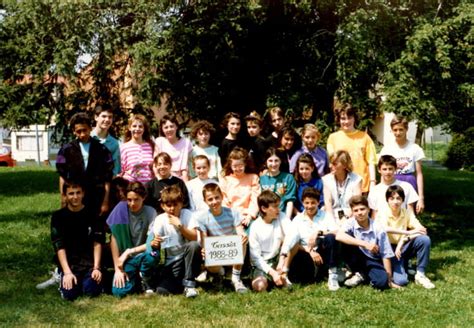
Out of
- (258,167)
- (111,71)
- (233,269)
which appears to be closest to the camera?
(233,269)

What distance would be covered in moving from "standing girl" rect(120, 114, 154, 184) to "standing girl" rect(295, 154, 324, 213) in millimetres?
1795

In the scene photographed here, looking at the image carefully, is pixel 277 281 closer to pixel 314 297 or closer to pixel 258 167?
pixel 314 297

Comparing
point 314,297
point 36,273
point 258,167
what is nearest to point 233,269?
point 314,297

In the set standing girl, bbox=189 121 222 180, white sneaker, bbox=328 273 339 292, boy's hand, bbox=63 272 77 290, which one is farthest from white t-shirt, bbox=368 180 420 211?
boy's hand, bbox=63 272 77 290

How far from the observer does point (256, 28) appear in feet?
34.7

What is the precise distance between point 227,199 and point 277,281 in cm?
123

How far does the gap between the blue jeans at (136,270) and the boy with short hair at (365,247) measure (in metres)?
2.02

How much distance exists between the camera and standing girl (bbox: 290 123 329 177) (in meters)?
7.32

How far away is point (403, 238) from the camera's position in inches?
261

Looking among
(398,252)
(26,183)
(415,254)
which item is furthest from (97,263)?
(26,183)

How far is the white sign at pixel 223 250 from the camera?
20.1 ft

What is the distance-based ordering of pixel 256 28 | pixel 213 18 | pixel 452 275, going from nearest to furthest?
pixel 452 275 → pixel 213 18 → pixel 256 28

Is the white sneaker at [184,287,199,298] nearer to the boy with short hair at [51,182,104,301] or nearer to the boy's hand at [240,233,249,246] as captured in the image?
the boy's hand at [240,233,249,246]

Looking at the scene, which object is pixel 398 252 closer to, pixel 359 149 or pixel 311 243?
pixel 311 243
